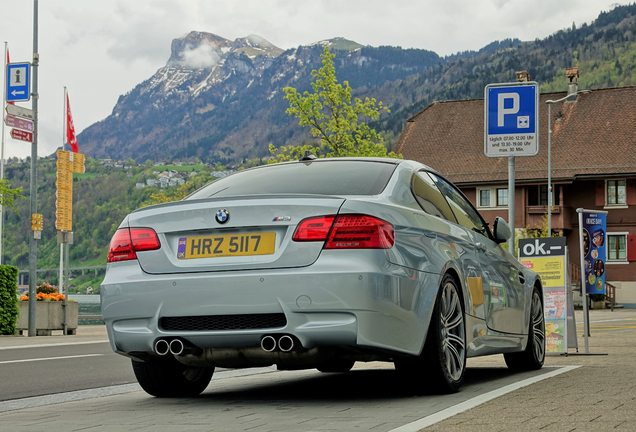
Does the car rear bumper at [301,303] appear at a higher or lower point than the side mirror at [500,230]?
lower

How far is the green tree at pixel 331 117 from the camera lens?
33.8m

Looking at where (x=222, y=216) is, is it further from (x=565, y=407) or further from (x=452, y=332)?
(x=565, y=407)

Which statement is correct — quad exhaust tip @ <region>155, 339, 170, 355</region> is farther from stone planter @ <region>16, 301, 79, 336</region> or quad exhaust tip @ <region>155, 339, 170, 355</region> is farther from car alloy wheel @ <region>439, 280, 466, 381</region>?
stone planter @ <region>16, 301, 79, 336</region>

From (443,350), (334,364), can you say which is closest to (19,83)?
(334,364)

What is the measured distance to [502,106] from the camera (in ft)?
36.0

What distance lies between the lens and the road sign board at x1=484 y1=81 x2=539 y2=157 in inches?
424

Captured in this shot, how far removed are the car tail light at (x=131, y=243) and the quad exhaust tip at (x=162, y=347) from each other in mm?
582

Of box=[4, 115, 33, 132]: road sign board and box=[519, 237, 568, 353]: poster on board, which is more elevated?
box=[4, 115, 33, 132]: road sign board

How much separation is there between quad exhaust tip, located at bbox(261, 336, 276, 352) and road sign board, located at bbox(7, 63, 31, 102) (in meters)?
19.5

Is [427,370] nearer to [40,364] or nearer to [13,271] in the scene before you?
[40,364]

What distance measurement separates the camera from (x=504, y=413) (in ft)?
16.7

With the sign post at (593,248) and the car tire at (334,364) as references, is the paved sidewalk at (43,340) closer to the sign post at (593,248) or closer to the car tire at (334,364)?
the sign post at (593,248)

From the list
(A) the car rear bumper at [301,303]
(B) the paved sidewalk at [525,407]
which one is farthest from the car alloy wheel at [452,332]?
(A) the car rear bumper at [301,303]

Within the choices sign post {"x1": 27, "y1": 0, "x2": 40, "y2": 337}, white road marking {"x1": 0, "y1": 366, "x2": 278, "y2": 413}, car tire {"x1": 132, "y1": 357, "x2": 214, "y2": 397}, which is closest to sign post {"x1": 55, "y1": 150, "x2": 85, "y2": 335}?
sign post {"x1": 27, "y1": 0, "x2": 40, "y2": 337}
